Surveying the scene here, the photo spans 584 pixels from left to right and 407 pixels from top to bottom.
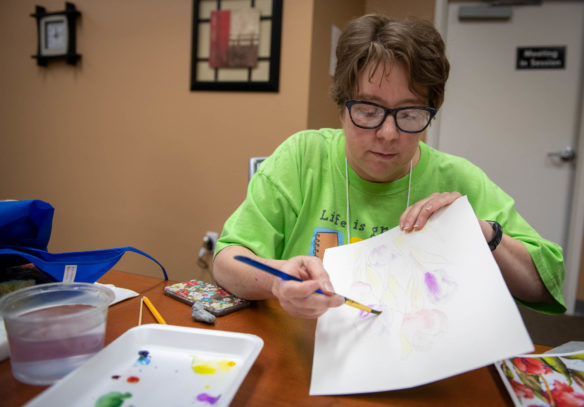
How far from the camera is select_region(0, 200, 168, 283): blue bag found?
2.23 feet

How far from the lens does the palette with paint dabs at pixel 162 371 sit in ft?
1.47

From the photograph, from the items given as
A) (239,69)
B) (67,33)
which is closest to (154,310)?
(239,69)

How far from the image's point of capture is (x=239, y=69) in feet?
6.46

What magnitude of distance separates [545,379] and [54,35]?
2923 millimetres

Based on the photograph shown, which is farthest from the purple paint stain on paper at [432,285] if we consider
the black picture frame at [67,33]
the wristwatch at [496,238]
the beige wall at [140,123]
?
the black picture frame at [67,33]

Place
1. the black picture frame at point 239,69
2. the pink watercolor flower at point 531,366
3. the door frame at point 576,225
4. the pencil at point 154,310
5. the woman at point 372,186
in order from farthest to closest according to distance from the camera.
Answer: the door frame at point 576,225
the black picture frame at point 239,69
the woman at point 372,186
the pencil at point 154,310
the pink watercolor flower at point 531,366

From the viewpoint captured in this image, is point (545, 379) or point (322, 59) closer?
point (545, 379)

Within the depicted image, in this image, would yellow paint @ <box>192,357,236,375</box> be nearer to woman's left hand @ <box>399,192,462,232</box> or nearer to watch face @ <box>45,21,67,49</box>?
woman's left hand @ <box>399,192,462,232</box>

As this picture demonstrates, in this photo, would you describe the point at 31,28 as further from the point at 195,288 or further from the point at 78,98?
the point at 195,288

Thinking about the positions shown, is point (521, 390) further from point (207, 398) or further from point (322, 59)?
point (322, 59)

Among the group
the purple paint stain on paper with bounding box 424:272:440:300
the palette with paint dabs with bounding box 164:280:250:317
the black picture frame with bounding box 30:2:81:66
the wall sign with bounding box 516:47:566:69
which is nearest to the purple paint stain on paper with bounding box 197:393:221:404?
the palette with paint dabs with bounding box 164:280:250:317

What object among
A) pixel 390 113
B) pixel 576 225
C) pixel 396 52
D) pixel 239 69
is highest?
pixel 239 69

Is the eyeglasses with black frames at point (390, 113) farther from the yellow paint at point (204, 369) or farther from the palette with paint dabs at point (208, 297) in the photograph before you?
the yellow paint at point (204, 369)

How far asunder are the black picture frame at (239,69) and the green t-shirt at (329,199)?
3.29 feet
